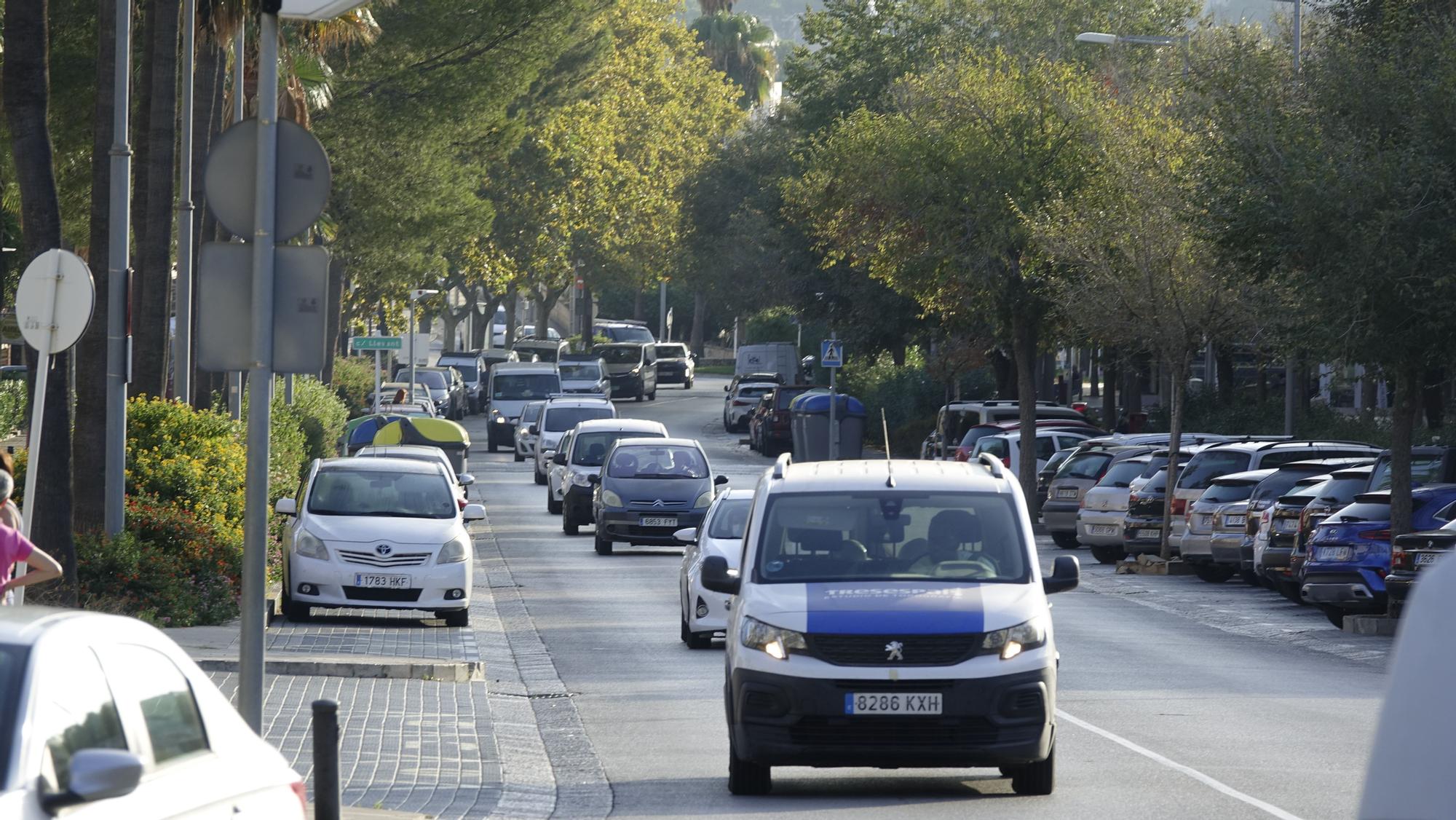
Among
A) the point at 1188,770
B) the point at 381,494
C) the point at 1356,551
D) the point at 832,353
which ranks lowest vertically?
the point at 1188,770

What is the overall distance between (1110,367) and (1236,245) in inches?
1038

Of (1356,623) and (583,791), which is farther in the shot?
(1356,623)

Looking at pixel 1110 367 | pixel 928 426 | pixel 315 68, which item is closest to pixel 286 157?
pixel 315 68

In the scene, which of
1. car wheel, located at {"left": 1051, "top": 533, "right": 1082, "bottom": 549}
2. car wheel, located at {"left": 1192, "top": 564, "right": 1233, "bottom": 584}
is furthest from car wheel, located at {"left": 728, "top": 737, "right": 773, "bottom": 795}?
car wheel, located at {"left": 1051, "top": 533, "right": 1082, "bottom": 549}

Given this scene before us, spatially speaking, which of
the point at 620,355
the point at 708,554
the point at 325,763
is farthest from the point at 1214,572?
the point at 620,355

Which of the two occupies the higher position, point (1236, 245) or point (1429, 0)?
point (1429, 0)

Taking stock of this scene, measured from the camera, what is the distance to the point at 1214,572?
1090 inches

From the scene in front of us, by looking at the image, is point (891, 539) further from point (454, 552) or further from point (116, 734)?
point (454, 552)

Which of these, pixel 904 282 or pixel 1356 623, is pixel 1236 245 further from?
pixel 904 282

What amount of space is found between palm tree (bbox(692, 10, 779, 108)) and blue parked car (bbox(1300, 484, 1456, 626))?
89749mm

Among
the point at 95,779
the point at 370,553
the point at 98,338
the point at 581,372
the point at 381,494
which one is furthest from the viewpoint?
the point at 581,372

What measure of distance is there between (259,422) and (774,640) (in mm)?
2858

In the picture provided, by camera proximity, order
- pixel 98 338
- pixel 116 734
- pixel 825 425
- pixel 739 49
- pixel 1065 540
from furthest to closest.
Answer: pixel 739 49, pixel 825 425, pixel 1065 540, pixel 98 338, pixel 116 734

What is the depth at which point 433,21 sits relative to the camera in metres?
37.7
